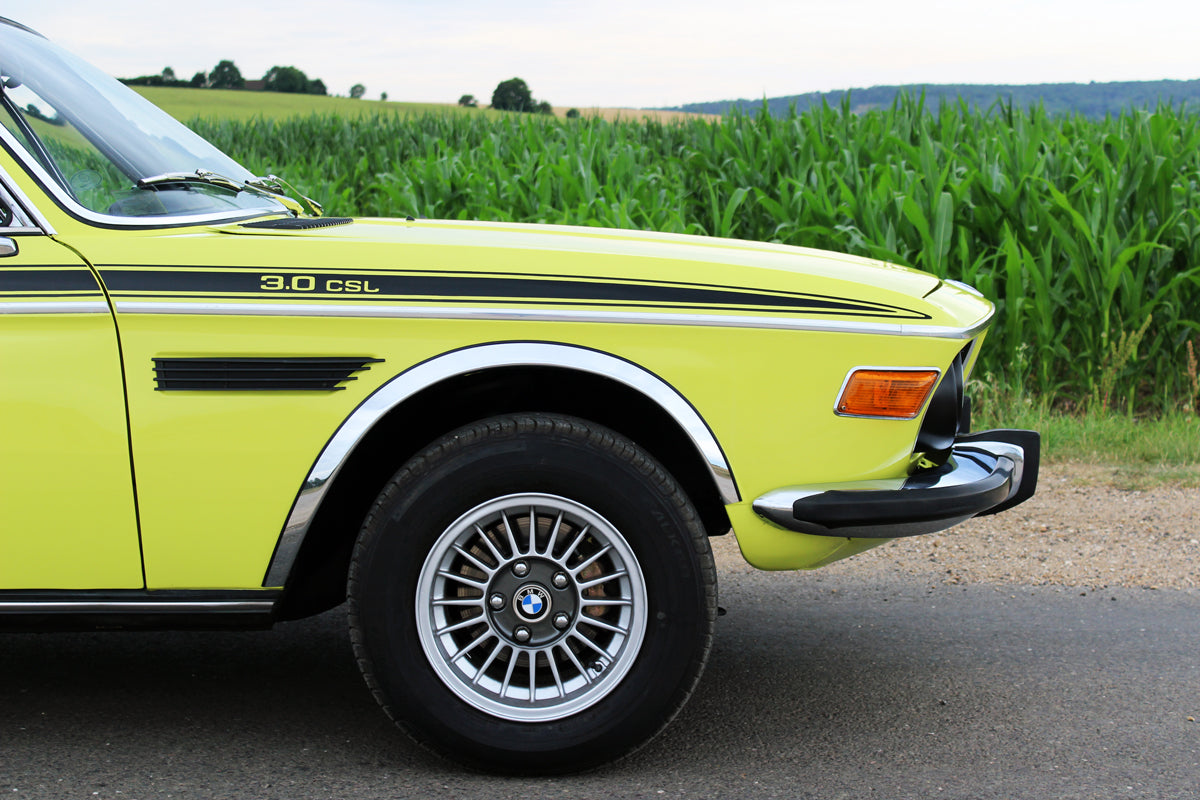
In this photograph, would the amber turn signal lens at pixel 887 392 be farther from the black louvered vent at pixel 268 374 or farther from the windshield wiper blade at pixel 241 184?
the windshield wiper blade at pixel 241 184

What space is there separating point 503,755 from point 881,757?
38.6 inches

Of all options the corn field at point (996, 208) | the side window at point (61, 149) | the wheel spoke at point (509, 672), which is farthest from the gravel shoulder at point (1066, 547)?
the side window at point (61, 149)

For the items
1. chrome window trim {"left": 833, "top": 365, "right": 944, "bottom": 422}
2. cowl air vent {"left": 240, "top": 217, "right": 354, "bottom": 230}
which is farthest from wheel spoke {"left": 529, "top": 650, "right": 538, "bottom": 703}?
cowl air vent {"left": 240, "top": 217, "right": 354, "bottom": 230}

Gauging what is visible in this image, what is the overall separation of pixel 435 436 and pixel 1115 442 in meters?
4.49

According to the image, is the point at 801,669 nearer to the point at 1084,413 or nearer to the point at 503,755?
the point at 503,755

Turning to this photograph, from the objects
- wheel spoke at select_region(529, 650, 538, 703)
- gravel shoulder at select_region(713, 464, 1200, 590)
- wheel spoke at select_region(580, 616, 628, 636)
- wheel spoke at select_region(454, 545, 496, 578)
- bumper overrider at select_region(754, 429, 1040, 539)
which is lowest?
gravel shoulder at select_region(713, 464, 1200, 590)

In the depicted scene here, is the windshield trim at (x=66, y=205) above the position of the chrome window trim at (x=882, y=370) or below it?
above

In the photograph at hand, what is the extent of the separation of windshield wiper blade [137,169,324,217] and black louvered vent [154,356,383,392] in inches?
22.9

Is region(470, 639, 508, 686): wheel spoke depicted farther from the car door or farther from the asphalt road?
the car door

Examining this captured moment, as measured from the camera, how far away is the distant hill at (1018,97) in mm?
9641

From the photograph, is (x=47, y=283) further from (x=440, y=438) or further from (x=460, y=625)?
(x=460, y=625)

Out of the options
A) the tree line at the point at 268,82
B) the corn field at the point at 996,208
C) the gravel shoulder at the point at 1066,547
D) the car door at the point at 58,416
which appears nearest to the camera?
the car door at the point at 58,416

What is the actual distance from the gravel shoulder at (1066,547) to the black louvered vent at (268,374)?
244 cm

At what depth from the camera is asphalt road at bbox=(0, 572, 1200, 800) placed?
9.41 feet
